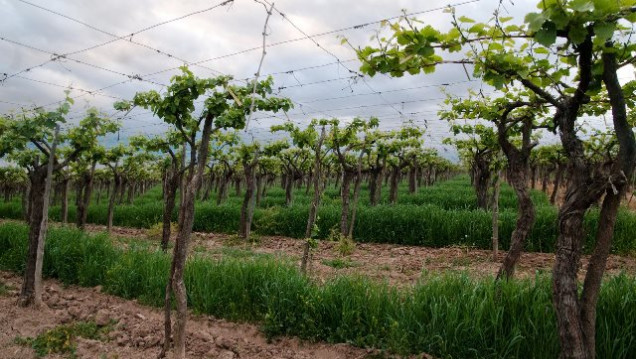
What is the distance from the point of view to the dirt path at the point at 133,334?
4.48m

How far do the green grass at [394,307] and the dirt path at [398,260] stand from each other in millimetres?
1729

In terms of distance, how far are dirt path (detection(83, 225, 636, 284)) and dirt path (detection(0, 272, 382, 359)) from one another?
2155 mm

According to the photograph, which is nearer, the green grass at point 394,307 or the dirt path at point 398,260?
the green grass at point 394,307

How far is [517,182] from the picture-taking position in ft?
17.3

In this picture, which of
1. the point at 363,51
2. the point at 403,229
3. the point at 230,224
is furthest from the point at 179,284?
the point at 230,224

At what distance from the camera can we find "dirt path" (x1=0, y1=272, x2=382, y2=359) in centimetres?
448

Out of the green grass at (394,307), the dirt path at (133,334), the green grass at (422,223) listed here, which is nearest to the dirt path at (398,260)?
the green grass at (422,223)

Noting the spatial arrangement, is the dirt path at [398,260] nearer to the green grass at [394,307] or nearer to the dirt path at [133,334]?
the green grass at [394,307]

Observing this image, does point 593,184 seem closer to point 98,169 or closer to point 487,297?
point 487,297

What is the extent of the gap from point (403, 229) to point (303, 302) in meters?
7.04

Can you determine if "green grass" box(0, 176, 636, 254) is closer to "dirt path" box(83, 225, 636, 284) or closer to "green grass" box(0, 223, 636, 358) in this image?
"dirt path" box(83, 225, 636, 284)

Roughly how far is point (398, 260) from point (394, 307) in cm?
495

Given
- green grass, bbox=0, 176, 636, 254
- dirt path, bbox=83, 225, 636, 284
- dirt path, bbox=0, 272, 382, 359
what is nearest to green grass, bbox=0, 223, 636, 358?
dirt path, bbox=0, 272, 382, 359

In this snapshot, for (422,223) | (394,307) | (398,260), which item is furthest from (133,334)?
(422,223)
